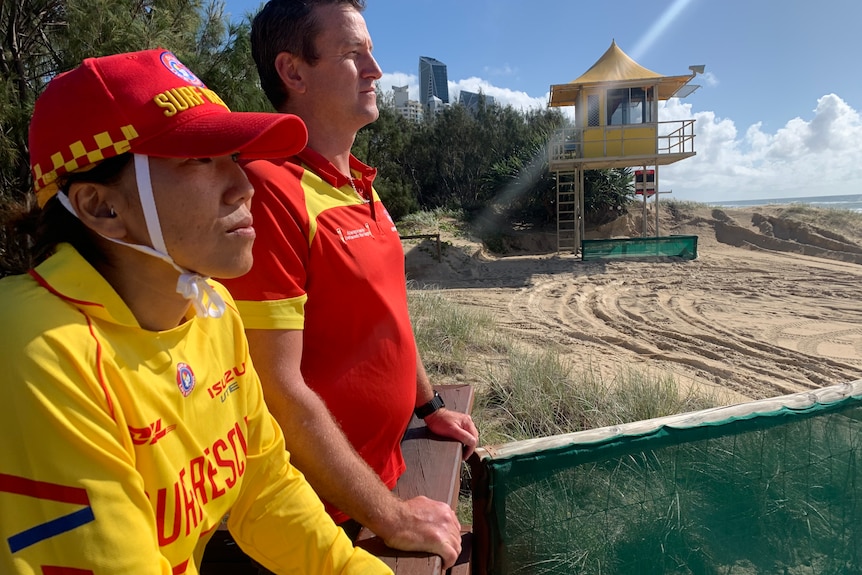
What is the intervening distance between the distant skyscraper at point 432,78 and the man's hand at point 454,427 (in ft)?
252

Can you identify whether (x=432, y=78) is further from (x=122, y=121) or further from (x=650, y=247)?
(x=122, y=121)

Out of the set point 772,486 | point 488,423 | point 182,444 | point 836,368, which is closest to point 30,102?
point 488,423

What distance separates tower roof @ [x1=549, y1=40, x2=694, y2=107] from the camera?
51.8ft

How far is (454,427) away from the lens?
2.09 m

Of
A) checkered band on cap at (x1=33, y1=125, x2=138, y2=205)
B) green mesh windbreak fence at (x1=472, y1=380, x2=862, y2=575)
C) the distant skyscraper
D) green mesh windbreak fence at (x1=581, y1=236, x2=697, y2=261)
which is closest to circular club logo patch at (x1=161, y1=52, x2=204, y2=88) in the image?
checkered band on cap at (x1=33, y1=125, x2=138, y2=205)

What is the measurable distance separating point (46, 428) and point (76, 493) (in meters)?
0.10

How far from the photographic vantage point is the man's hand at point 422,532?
146 cm

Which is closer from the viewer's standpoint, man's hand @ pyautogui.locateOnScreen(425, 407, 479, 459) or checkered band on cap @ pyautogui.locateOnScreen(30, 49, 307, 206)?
checkered band on cap @ pyautogui.locateOnScreen(30, 49, 307, 206)

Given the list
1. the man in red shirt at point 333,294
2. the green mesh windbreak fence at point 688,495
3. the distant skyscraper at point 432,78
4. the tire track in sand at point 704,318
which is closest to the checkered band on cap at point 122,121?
the man in red shirt at point 333,294

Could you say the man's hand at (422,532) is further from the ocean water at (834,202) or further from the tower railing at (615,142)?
the ocean water at (834,202)

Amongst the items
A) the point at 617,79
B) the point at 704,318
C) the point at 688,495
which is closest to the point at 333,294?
the point at 688,495

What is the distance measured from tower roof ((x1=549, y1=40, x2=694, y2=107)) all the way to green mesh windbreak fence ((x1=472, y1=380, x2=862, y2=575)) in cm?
1548

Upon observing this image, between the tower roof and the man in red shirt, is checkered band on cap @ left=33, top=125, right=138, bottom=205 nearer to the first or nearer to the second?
the man in red shirt

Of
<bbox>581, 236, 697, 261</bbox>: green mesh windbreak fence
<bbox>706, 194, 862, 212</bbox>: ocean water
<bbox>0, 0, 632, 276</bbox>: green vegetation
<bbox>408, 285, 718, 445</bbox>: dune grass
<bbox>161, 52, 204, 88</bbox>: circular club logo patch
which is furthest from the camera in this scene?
<bbox>706, 194, 862, 212</bbox>: ocean water
